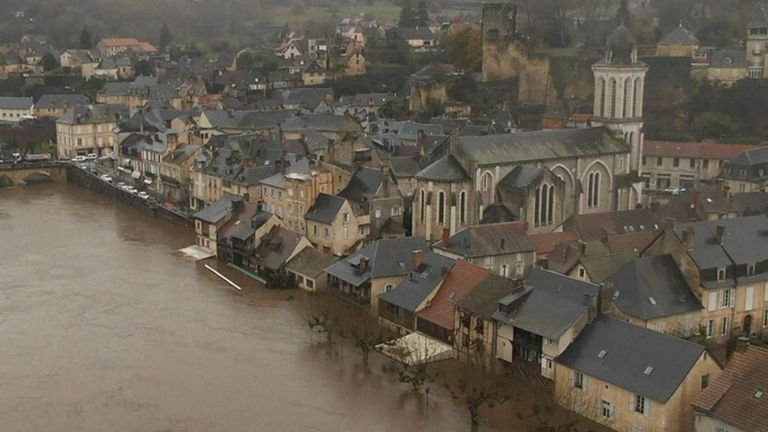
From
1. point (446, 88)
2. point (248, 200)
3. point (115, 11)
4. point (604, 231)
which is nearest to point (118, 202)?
point (248, 200)

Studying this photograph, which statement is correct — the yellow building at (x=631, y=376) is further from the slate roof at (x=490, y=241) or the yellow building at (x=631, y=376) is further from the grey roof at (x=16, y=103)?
the grey roof at (x=16, y=103)

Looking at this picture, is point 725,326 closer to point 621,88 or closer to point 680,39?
point 621,88

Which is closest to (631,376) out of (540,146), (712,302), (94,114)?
(712,302)

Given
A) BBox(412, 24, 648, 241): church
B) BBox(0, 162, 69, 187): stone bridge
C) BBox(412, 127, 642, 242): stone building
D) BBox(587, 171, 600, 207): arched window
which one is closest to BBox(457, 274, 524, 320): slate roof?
BBox(412, 24, 648, 241): church

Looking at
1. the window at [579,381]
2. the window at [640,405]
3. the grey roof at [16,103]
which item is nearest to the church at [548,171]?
the window at [579,381]

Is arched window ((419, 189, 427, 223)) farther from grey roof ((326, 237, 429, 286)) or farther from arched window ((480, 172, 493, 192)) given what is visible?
grey roof ((326, 237, 429, 286))

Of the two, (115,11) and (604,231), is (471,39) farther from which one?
(115,11)
